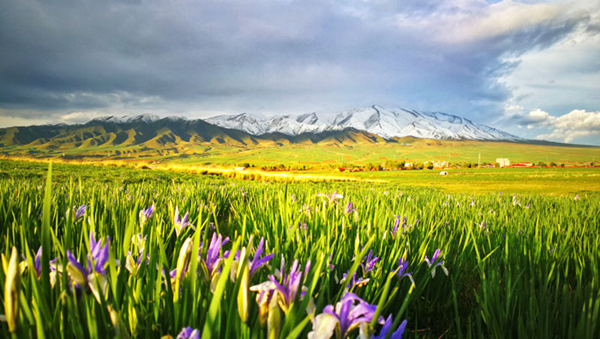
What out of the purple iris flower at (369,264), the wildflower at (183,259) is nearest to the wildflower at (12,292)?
the wildflower at (183,259)

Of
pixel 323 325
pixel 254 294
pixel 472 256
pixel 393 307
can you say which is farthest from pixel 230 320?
pixel 472 256

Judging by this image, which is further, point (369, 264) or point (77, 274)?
point (369, 264)

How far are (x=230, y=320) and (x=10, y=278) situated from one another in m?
0.54

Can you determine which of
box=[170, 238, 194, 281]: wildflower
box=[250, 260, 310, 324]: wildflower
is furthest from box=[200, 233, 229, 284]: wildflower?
box=[250, 260, 310, 324]: wildflower

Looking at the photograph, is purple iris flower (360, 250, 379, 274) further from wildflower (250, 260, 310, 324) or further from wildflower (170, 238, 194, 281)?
wildflower (170, 238, 194, 281)

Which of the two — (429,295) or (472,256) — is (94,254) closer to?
(429,295)

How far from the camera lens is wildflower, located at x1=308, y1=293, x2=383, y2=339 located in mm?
697

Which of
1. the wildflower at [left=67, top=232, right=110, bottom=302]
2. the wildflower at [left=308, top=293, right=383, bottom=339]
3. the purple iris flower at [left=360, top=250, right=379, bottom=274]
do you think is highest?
the wildflower at [left=67, top=232, right=110, bottom=302]

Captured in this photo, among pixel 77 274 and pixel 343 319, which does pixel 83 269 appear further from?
pixel 343 319

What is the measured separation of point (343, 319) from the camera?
0.79 meters

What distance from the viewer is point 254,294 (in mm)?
969

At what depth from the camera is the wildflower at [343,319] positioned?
697 millimetres

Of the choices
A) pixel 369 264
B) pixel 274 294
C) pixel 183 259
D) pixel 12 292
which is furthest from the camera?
pixel 369 264

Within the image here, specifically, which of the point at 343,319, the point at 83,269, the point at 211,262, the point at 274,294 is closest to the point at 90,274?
the point at 83,269
